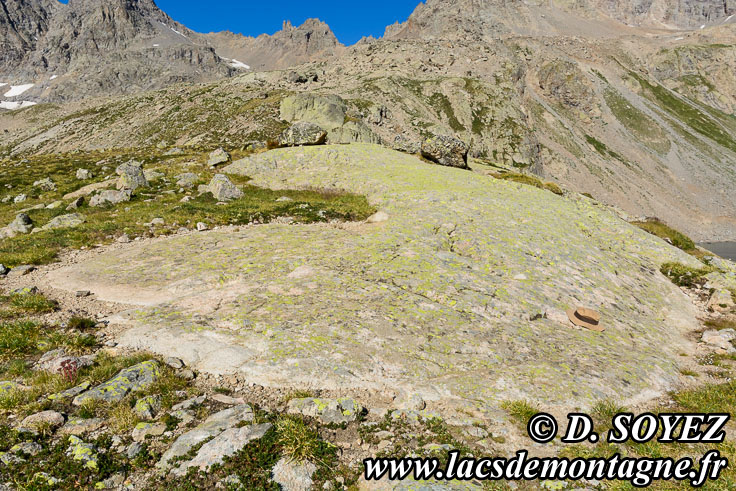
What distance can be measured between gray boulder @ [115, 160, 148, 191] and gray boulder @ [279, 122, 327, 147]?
15405mm

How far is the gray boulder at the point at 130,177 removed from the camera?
29.0 meters

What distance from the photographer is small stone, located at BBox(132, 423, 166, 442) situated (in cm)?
710

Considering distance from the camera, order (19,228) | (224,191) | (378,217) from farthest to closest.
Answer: (224,191)
(19,228)
(378,217)

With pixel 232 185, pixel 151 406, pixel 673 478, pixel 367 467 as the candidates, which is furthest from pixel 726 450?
pixel 232 185

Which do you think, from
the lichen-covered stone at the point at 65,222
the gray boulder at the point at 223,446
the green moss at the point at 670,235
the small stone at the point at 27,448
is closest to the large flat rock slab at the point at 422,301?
the gray boulder at the point at 223,446

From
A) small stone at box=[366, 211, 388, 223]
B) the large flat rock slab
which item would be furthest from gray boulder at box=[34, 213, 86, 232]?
small stone at box=[366, 211, 388, 223]

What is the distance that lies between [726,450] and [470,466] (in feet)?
18.7

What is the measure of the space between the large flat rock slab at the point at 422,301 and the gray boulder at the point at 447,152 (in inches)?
715

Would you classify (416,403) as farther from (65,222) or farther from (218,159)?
(218,159)

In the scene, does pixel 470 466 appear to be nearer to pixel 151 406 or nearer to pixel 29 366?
pixel 151 406

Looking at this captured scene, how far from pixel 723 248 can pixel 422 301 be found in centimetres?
18923

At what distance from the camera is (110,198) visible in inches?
1056

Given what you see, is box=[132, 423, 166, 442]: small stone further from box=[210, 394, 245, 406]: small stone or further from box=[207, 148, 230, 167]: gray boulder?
box=[207, 148, 230, 167]: gray boulder

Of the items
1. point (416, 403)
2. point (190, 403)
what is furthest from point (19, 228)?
point (416, 403)
